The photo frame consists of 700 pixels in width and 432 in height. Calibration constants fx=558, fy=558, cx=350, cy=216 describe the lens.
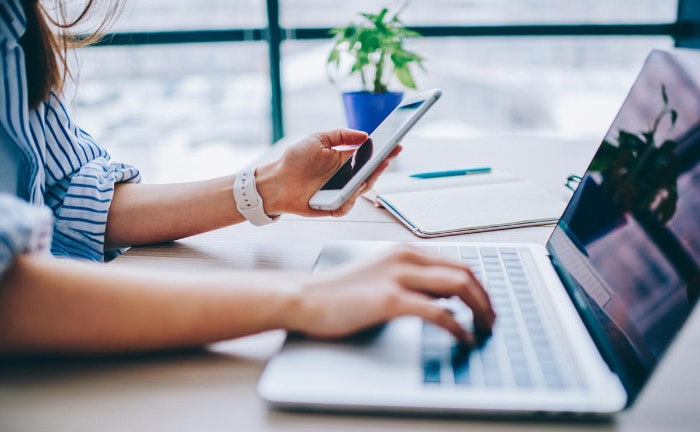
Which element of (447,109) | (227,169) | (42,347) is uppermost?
(42,347)

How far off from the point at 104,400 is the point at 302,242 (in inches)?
15.4

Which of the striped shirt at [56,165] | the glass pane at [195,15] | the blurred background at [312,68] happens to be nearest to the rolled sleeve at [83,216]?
the striped shirt at [56,165]

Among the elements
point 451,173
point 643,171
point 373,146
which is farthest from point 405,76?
point 643,171

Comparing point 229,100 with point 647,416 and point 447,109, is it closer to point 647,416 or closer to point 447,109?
point 447,109

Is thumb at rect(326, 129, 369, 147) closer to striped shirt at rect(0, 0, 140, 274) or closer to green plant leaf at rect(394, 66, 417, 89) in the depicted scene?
striped shirt at rect(0, 0, 140, 274)

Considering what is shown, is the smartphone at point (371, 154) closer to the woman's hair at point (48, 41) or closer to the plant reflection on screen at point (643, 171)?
the plant reflection on screen at point (643, 171)

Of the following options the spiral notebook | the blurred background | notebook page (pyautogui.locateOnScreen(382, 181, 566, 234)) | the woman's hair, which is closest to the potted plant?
the spiral notebook

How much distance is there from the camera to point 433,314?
0.43 meters

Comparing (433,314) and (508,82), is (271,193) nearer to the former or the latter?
(433,314)

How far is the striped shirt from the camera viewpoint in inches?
25.2

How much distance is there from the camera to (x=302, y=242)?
77 cm

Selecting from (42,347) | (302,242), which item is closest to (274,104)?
(302,242)

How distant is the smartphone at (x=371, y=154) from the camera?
2.15 feet

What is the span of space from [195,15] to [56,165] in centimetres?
144
